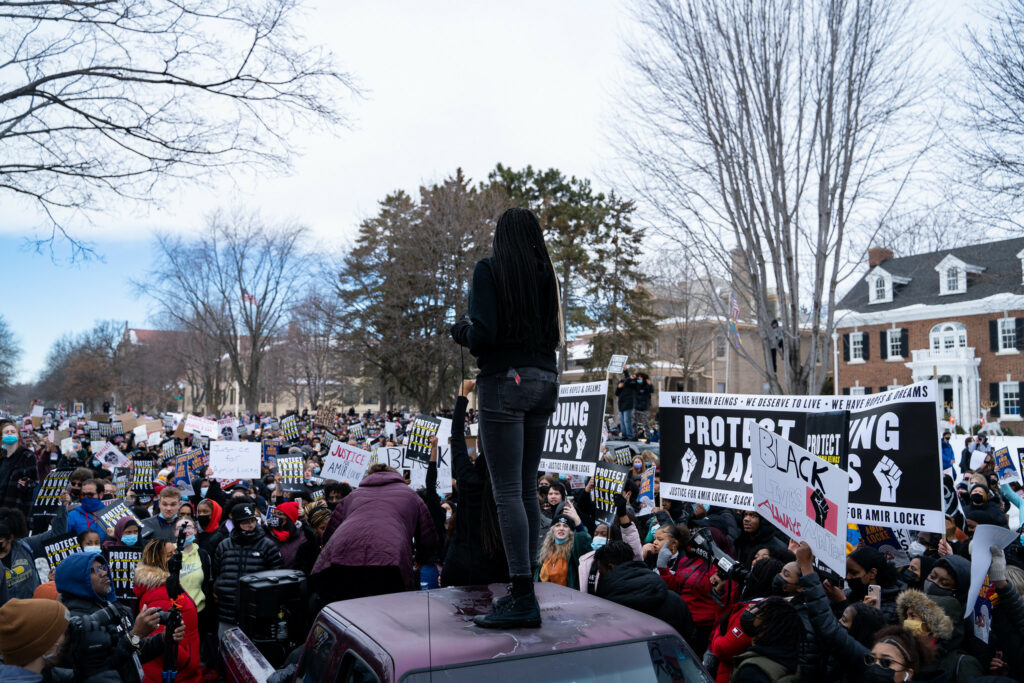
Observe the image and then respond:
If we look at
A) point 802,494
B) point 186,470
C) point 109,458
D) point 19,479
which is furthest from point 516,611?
point 109,458

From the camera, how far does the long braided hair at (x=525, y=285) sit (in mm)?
3361

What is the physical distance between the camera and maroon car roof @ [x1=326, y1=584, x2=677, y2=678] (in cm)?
249

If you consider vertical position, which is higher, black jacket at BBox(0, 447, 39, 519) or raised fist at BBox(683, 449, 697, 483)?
raised fist at BBox(683, 449, 697, 483)

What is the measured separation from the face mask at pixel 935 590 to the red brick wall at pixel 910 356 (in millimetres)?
41269

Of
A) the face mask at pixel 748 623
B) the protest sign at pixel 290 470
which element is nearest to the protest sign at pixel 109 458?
the protest sign at pixel 290 470

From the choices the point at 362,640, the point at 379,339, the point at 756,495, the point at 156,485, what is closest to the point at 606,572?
the point at 756,495

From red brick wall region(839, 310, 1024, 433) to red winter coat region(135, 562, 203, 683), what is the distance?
144 ft

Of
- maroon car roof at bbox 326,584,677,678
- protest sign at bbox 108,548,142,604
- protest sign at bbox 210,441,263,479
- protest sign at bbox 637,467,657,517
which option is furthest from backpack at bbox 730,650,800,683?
protest sign at bbox 210,441,263,479

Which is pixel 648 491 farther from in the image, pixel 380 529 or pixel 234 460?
pixel 234 460

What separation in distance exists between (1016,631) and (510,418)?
3.43 metres

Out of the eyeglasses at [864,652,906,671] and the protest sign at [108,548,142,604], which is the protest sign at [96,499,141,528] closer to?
the protest sign at [108,548,142,604]

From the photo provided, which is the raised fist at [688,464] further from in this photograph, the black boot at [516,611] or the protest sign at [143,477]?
the protest sign at [143,477]

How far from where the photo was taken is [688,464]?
23.7 feet

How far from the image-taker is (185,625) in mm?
6055
